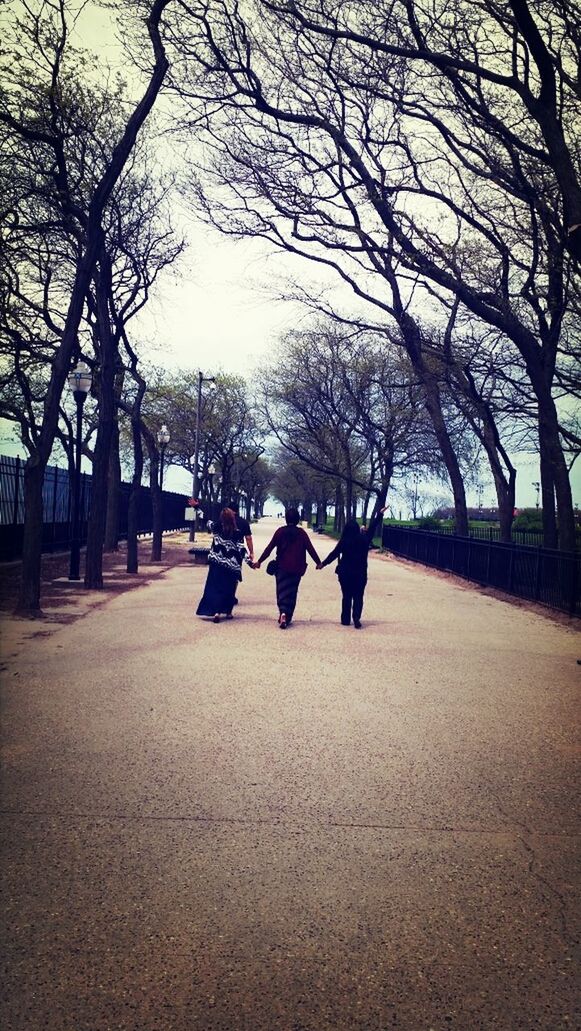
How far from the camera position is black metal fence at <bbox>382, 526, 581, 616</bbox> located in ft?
48.5

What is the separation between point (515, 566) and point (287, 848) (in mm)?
14662

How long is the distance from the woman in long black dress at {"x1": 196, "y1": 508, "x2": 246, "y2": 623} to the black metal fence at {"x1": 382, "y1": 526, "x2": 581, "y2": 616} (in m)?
5.98

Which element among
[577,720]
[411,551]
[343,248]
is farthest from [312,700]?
[411,551]

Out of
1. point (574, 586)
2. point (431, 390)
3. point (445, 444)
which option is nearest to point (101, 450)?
point (574, 586)

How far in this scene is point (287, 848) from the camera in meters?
3.90

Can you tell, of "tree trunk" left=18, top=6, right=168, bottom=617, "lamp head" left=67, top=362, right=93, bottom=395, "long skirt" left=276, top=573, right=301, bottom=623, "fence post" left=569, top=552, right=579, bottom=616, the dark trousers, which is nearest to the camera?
"long skirt" left=276, top=573, right=301, bottom=623

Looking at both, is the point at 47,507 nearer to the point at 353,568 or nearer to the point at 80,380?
the point at 80,380

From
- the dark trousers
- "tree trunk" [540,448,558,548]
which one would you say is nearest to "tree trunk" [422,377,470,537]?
"tree trunk" [540,448,558,548]

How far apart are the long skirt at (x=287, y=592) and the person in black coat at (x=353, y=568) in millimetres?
603

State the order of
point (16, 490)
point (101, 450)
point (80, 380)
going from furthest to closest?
1. point (16, 490)
2. point (101, 450)
3. point (80, 380)

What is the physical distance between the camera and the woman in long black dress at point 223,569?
12.3 meters

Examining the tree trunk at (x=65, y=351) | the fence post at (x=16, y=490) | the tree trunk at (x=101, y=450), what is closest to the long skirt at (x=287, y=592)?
the tree trunk at (x=65, y=351)

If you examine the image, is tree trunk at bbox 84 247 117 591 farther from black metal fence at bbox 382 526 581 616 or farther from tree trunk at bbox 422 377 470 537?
tree trunk at bbox 422 377 470 537

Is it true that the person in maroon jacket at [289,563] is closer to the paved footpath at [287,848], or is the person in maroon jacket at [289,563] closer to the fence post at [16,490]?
the paved footpath at [287,848]
